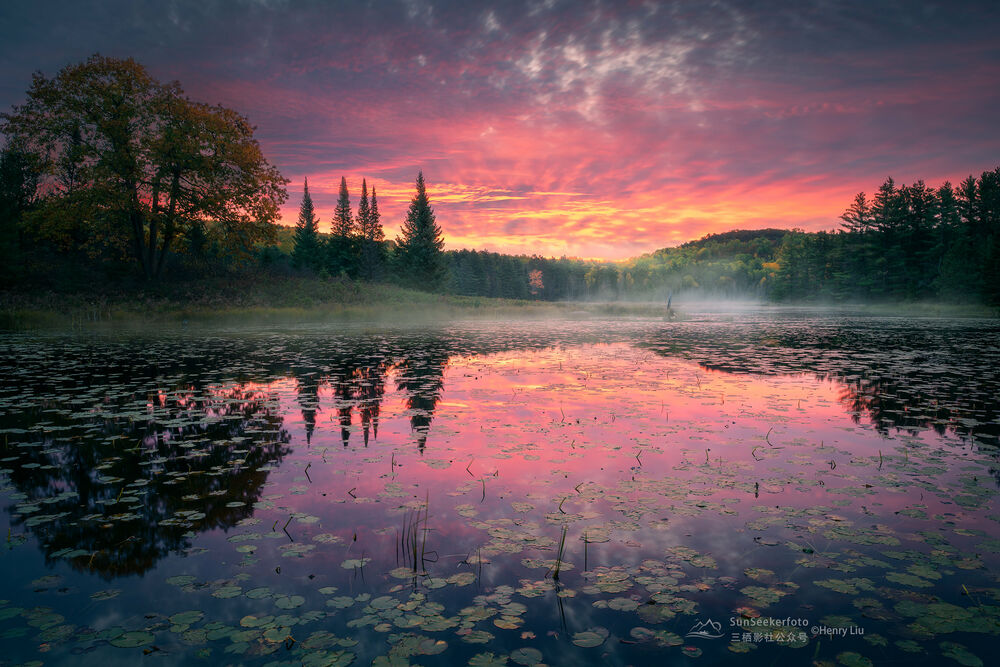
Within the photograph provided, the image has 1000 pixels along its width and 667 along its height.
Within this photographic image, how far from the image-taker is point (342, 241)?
244 ft

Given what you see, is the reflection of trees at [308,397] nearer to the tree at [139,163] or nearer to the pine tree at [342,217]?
the tree at [139,163]

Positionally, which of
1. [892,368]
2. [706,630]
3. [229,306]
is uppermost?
[229,306]

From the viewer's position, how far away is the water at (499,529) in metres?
3.08

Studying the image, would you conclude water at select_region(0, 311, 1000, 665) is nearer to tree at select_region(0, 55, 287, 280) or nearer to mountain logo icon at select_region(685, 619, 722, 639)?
mountain logo icon at select_region(685, 619, 722, 639)

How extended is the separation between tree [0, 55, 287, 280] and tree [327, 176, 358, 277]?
3928cm

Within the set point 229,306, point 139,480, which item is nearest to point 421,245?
point 229,306

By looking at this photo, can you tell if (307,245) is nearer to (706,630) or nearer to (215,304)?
(215,304)

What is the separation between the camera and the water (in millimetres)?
3084

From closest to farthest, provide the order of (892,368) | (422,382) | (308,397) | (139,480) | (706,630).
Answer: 1. (706,630)
2. (139,480)
3. (308,397)
4. (422,382)
5. (892,368)

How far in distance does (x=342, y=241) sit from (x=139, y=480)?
7291cm

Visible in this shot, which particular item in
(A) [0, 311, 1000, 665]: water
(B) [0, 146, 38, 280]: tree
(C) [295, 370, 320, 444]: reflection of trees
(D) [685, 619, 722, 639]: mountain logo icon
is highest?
(B) [0, 146, 38, 280]: tree

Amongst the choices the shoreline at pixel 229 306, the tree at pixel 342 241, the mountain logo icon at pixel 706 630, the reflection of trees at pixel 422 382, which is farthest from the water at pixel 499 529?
the tree at pixel 342 241

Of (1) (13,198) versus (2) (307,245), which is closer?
(1) (13,198)

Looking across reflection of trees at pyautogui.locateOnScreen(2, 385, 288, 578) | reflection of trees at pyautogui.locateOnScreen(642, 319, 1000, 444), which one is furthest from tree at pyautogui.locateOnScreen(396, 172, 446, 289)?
reflection of trees at pyautogui.locateOnScreen(2, 385, 288, 578)
